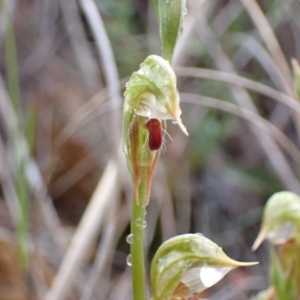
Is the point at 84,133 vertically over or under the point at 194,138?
over

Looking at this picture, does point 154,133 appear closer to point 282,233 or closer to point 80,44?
point 282,233

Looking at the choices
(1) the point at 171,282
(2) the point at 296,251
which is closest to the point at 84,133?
(2) the point at 296,251

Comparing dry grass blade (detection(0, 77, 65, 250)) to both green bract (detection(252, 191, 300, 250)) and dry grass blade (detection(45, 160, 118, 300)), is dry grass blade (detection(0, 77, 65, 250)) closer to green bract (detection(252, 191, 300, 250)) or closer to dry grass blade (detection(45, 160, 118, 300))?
dry grass blade (detection(45, 160, 118, 300))

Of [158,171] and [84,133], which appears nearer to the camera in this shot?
[158,171]

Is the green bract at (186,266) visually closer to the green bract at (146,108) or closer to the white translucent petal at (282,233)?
the green bract at (146,108)

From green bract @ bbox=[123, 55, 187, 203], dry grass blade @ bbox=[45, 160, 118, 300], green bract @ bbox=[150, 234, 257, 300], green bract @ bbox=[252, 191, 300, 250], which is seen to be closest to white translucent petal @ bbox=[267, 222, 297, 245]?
green bract @ bbox=[252, 191, 300, 250]

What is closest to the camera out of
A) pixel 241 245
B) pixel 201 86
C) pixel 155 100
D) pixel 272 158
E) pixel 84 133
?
pixel 155 100

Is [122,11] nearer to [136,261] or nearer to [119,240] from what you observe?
[119,240]
